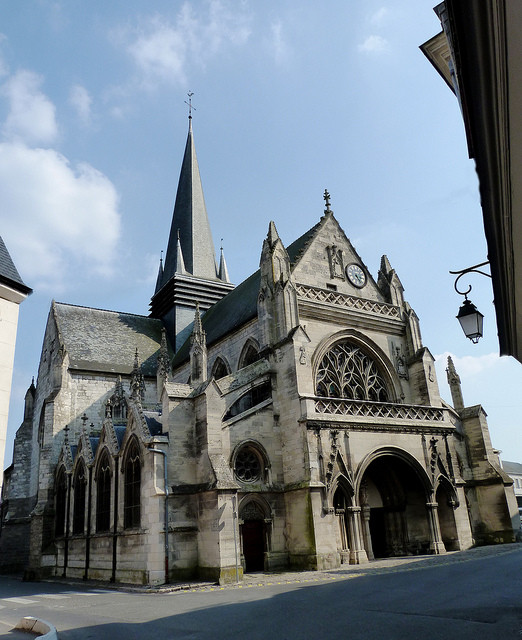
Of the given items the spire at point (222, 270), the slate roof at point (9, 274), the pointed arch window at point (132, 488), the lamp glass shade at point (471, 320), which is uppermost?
the spire at point (222, 270)

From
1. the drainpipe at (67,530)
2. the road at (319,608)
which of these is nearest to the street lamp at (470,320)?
the road at (319,608)

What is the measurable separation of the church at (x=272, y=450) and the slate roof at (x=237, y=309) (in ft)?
0.47

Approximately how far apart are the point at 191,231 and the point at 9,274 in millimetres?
26865

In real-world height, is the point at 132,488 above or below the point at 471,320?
below

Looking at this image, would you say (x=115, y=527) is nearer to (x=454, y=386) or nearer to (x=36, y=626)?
(x=36, y=626)

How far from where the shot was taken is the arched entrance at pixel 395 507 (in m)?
18.4

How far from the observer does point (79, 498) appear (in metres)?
19.8

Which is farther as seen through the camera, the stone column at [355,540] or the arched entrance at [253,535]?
the stone column at [355,540]

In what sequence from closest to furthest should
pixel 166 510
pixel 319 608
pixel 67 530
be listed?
pixel 319 608 < pixel 166 510 < pixel 67 530

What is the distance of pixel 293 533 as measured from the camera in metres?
16.0

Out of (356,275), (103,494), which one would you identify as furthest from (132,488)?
(356,275)

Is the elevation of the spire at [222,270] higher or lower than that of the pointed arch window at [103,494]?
higher

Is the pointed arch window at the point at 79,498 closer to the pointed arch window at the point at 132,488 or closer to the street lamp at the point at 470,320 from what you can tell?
the pointed arch window at the point at 132,488

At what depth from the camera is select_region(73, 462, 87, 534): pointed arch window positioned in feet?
63.8
